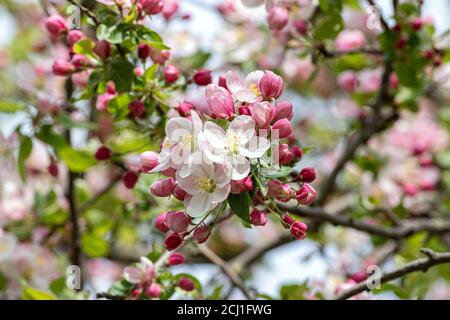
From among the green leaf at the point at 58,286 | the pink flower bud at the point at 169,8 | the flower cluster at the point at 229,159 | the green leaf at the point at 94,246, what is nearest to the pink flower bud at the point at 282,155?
the flower cluster at the point at 229,159

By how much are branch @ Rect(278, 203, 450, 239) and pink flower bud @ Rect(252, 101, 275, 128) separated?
0.80 metres

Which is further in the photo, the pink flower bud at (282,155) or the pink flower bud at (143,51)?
the pink flower bud at (143,51)

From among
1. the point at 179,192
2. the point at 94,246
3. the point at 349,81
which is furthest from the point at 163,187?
the point at 349,81

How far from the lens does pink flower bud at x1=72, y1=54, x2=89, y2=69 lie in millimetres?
1888

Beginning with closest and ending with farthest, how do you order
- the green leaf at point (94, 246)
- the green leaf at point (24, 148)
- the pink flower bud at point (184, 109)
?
the pink flower bud at point (184, 109) < the green leaf at point (24, 148) < the green leaf at point (94, 246)

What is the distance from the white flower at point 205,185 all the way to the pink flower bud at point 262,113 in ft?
0.35

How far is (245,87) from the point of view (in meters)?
1.58

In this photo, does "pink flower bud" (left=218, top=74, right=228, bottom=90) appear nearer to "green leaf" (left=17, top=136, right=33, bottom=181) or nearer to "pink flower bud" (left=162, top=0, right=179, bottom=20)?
"pink flower bud" (left=162, top=0, right=179, bottom=20)

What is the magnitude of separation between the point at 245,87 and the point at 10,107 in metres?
1.01

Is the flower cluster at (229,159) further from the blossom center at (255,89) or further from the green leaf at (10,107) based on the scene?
the green leaf at (10,107)

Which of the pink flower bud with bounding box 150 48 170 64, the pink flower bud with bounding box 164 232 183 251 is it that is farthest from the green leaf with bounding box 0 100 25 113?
the pink flower bud with bounding box 164 232 183 251

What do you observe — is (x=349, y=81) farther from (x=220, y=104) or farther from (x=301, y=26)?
(x=220, y=104)

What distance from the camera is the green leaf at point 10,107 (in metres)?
2.30
